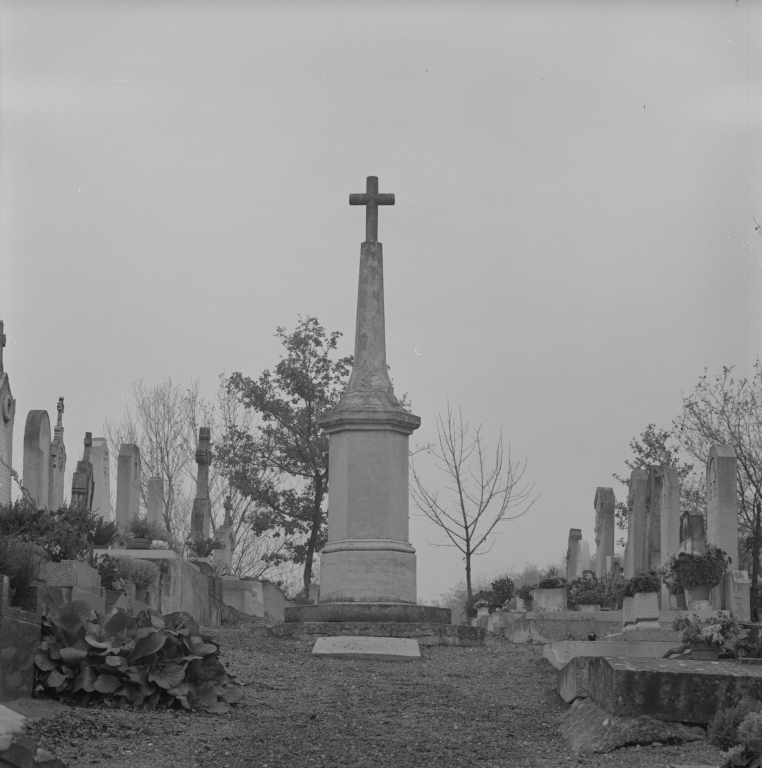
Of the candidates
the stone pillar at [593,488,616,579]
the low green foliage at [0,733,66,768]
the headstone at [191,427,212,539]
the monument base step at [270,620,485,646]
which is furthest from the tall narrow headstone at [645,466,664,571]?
the low green foliage at [0,733,66,768]

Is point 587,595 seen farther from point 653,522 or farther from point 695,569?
point 695,569

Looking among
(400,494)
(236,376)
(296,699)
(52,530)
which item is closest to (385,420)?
(400,494)

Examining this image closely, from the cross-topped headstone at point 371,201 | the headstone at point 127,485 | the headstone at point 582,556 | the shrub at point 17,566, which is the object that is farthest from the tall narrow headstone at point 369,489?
the headstone at point 582,556

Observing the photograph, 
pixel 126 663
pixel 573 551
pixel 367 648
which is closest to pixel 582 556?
pixel 573 551

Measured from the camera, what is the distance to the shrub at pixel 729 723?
630cm

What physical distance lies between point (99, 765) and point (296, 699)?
3.03m

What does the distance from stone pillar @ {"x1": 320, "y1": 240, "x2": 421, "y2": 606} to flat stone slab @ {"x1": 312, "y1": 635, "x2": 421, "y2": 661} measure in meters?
2.23

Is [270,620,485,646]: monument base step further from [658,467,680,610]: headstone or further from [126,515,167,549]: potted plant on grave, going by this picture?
[658,467,680,610]: headstone

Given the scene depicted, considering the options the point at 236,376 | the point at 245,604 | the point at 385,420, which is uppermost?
the point at 236,376

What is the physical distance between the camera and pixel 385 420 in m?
15.0

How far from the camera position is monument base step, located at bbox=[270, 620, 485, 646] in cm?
1327

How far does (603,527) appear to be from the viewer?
24.8m

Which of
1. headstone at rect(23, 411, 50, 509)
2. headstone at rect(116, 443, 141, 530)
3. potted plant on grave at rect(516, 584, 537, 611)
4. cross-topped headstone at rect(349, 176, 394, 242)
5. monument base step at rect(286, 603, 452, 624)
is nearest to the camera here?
monument base step at rect(286, 603, 452, 624)

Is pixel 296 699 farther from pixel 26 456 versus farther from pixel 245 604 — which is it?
pixel 245 604
